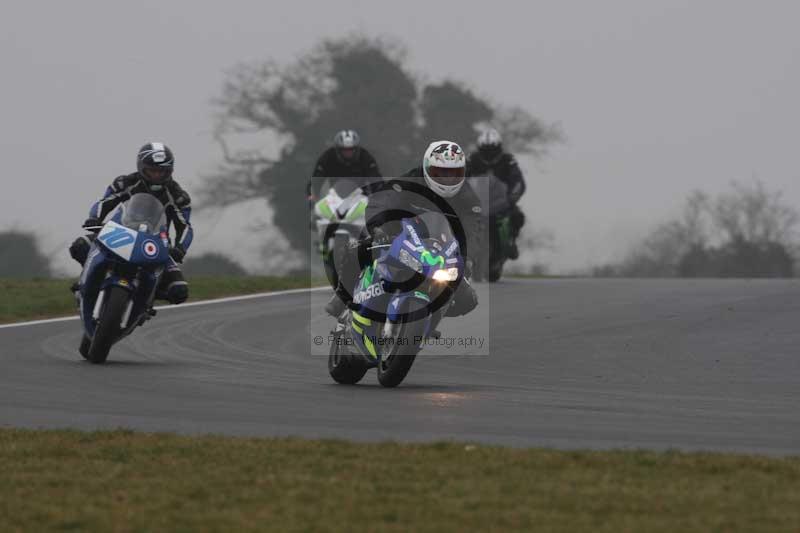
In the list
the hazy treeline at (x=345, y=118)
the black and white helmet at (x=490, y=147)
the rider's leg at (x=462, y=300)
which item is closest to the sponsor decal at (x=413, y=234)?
the rider's leg at (x=462, y=300)

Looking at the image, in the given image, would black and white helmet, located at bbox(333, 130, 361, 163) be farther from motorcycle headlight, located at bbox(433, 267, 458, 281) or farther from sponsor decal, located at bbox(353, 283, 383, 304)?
motorcycle headlight, located at bbox(433, 267, 458, 281)

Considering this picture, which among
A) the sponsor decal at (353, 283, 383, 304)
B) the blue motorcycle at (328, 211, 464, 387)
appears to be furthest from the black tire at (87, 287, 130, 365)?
the sponsor decal at (353, 283, 383, 304)

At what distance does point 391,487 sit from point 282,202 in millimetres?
50257

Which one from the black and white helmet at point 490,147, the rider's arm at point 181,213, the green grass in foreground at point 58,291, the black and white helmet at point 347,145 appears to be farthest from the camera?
the black and white helmet at point 490,147

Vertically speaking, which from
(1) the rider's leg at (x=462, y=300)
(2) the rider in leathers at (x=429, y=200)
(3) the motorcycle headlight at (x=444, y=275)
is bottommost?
(1) the rider's leg at (x=462, y=300)

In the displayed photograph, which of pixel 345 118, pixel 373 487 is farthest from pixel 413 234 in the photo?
pixel 345 118

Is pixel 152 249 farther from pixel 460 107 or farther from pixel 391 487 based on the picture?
pixel 460 107

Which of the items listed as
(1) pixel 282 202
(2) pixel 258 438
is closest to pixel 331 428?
(2) pixel 258 438

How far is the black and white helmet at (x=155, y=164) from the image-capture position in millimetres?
14555

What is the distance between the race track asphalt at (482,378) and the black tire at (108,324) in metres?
0.15

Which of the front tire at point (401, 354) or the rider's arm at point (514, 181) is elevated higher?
the rider's arm at point (514, 181)

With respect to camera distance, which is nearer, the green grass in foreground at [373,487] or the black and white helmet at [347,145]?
the green grass in foreground at [373,487]

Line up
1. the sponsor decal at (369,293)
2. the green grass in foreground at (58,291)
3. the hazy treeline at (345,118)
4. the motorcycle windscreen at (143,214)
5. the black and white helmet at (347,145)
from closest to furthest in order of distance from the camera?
1. the sponsor decal at (369,293)
2. the motorcycle windscreen at (143,214)
3. the green grass in foreground at (58,291)
4. the black and white helmet at (347,145)
5. the hazy treeline at (345,118)

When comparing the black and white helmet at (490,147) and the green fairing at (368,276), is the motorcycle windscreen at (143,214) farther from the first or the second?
the black and white helmet at (490,147)
